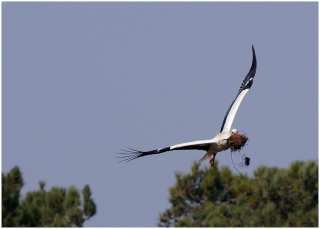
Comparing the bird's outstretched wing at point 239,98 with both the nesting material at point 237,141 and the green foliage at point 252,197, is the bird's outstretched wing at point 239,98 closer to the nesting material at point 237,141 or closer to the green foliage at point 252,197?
the nesting material at point 237,141

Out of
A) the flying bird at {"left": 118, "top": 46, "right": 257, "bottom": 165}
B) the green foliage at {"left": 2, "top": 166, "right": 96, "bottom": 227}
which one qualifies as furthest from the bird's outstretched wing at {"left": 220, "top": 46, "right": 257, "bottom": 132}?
the green foliage at {"left": 2, "top": 166, "right": 96, "bottom": 227}

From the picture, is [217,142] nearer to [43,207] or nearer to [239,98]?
[239,98]

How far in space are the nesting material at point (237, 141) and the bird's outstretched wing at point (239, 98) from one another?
734 mm

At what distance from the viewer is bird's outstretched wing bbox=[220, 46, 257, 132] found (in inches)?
729

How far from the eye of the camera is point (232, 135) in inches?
691

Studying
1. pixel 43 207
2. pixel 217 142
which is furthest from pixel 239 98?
pixel 43 207

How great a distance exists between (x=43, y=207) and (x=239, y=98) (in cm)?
1529

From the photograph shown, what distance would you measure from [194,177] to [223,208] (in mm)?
2061

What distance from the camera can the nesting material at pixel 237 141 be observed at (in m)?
17.3

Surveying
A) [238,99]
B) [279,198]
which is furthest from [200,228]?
[238,99]

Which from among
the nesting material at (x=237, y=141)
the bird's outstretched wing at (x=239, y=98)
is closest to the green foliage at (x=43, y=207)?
the bird's outstretched wing at (x=239, y=98)

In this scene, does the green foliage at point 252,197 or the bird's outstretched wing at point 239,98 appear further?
the green foliage at point 252,197

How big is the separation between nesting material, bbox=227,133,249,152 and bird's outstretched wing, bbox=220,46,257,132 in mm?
734

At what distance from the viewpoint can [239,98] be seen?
19.4m
